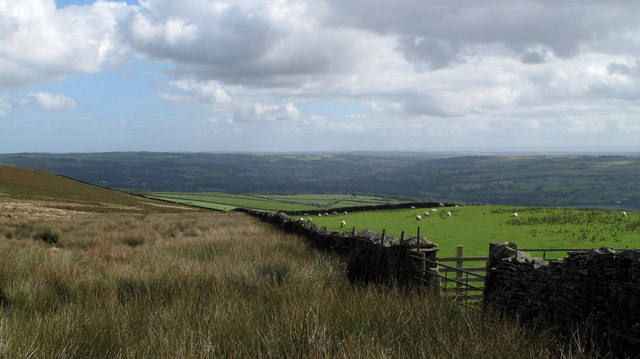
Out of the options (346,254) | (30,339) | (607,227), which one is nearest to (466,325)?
(30,339)

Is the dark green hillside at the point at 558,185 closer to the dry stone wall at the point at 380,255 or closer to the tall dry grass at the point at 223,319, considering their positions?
the dry stone wall at the point at 380,255

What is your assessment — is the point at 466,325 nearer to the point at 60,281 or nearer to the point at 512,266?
the point at 512,266

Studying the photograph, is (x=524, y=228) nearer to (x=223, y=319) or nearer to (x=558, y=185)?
(x=223, y=319)

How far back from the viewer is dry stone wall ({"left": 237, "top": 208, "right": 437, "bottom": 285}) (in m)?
7.88

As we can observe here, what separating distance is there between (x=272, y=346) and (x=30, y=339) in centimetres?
223

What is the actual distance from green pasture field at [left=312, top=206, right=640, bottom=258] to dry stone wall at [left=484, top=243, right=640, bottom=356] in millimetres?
8685

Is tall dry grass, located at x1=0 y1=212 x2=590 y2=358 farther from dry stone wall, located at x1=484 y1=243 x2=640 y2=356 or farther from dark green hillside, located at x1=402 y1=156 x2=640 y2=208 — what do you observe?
dark green hillside, located at x1=402 y1=156 x2=640 y2=208

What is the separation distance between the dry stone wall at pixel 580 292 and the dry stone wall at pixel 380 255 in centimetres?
122

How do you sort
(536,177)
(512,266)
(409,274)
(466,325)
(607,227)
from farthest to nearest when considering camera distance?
1. (536,177)
2. (607,227)
3. (409,274)
4. (512,266)
5. (466,325)

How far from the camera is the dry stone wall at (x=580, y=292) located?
14.4ft

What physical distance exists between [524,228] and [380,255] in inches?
543

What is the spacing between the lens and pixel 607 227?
56.5 ft

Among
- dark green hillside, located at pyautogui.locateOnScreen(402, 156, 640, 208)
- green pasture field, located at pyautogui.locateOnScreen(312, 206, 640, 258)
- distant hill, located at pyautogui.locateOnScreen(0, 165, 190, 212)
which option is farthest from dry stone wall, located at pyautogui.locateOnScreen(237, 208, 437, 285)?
dark green hillside, located at pyautogui.locateOnScreen(402, 156, 640, 208)

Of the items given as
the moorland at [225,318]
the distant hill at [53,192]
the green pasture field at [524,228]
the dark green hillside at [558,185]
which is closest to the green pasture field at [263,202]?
the distant hill at [53,192]
